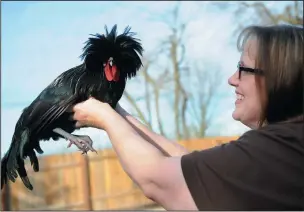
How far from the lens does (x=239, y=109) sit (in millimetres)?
729

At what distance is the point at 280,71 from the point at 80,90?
32cm

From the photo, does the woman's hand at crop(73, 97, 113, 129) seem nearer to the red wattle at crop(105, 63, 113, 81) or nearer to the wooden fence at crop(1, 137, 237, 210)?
the red wattle at crop(105, 63, 113, 81)

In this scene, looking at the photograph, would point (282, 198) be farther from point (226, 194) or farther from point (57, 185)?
point (57, 185)

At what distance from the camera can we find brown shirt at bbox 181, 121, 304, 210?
24.4 inches

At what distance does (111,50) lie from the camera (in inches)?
28.4

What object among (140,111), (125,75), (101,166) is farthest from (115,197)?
(125,75)

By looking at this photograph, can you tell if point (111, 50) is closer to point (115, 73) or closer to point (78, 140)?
point (115, 73)

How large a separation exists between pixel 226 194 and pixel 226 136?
694mm

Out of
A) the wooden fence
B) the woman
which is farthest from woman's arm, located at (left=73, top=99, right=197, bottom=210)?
the wooden fence

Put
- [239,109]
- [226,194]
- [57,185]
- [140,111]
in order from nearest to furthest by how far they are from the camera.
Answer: [226,194], [239,109], [140,111], [57,185]

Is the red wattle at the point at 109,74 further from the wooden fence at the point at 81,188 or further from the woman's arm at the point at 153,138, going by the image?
the wooden fence at the point at 81,188

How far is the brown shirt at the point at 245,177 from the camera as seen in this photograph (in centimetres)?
62

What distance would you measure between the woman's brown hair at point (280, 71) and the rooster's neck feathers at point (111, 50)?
8.1 inches

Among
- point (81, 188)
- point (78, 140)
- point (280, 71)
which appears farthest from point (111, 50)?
point (81, 188)
